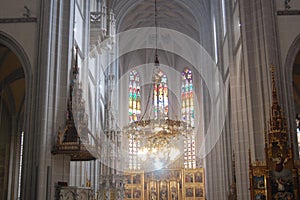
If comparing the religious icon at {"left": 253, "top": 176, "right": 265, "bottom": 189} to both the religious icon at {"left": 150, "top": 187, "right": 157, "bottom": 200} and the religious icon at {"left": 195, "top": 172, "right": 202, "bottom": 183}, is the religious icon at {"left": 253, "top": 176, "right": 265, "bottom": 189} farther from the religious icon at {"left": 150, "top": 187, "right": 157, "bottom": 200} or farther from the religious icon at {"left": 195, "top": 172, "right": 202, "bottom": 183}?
the religious icon at {"left": 150, "top": 187, "right": 157, "bottom": 200}

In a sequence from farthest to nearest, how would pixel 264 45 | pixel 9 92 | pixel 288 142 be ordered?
pixel 9 92
pixel 264 45
pixel 288 142

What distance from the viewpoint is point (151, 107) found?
39281mm

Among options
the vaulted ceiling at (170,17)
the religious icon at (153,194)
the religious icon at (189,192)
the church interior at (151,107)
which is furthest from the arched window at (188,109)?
the religious icon at (153,194)

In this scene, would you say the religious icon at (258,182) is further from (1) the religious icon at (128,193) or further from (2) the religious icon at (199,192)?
(1) the religious icon at (128,193)

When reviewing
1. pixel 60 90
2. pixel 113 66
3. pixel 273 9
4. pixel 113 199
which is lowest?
pixel 113 199

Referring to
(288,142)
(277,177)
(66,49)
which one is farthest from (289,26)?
(66,49)

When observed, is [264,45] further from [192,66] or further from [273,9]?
[192,66]

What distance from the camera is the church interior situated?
15.3 m

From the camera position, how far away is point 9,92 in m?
22.4

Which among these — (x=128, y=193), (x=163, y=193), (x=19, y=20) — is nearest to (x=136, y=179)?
(x=128, y=193)

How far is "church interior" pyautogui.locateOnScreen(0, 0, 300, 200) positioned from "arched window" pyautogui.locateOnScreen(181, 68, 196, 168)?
0.57 feet

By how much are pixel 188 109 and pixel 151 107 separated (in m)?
3.54

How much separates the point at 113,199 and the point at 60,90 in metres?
11.9

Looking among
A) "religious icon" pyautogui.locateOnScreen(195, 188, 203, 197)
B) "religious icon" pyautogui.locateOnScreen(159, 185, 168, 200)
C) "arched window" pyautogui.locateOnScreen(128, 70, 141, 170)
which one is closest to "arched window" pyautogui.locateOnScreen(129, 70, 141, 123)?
"arched window" pyautogui.locateOnScreen(128, 70, 141, 170)
